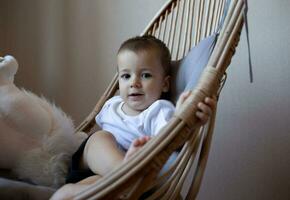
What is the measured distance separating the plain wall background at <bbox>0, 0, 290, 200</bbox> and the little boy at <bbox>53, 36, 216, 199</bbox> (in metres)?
0.36

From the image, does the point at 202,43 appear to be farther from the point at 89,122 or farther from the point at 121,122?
the point at 89,122

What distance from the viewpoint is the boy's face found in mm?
1016

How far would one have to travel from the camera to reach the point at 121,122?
40.0 inches

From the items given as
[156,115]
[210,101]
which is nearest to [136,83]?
[156,115]

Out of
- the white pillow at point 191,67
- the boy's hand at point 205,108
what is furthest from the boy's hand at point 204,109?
the white pillow at point 191,67

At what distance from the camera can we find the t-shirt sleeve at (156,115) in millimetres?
914

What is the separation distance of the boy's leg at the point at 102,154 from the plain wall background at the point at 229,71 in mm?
550

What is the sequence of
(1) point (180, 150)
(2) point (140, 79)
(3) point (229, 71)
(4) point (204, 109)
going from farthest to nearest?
(3) point (229, 71) → (2) point (140, 79) → (1) point (180, 150) → (4) point (204, 109)

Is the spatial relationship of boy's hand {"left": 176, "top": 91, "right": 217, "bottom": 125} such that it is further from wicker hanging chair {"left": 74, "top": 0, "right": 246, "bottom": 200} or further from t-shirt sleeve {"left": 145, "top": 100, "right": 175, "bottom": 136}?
t-shirt sleeve {"left": 145, "top": 100, "right": 175, "bottom": 136}

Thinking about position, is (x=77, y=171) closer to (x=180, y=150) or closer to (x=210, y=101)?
(x=180, y=150)

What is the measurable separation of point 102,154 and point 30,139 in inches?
7.9

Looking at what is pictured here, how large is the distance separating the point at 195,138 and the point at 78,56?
38.0 inches

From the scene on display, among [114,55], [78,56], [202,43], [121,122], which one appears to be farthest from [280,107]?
[78,56]

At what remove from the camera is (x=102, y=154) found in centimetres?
88
